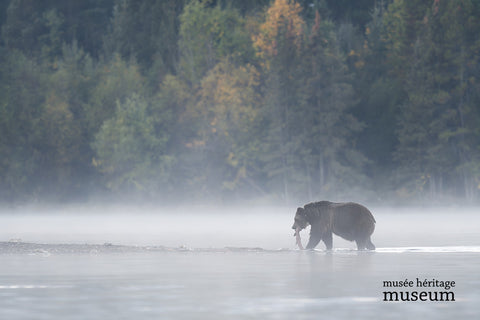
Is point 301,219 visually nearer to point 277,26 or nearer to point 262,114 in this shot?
point 262,114

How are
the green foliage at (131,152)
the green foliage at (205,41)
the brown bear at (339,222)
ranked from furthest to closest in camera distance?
the green foliage at (205,41), the green foliage at (131,152), the brown bear at (339,222)

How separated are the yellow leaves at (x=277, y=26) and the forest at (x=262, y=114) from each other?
121 millimetres

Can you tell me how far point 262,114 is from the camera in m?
80.1

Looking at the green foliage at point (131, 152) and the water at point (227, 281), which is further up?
the green foliage at point (131, 152)

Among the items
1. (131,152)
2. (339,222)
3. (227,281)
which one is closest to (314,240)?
(339,222)

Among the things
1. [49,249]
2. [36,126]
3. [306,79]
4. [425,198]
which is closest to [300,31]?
[306,79]

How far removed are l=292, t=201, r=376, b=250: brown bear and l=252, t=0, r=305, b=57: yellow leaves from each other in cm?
5724

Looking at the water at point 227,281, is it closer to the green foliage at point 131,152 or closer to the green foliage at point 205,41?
the green foliage at point 131,152

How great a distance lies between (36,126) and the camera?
8525cm

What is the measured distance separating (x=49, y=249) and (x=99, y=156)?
5861 centimetres

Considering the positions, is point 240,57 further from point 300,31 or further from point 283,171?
point 283,171

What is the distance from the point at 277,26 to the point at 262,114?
7.76m

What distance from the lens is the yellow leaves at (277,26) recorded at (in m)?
81.1

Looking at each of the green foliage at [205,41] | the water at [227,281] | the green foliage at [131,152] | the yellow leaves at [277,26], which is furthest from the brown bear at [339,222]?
the green foliage at [205,41]
